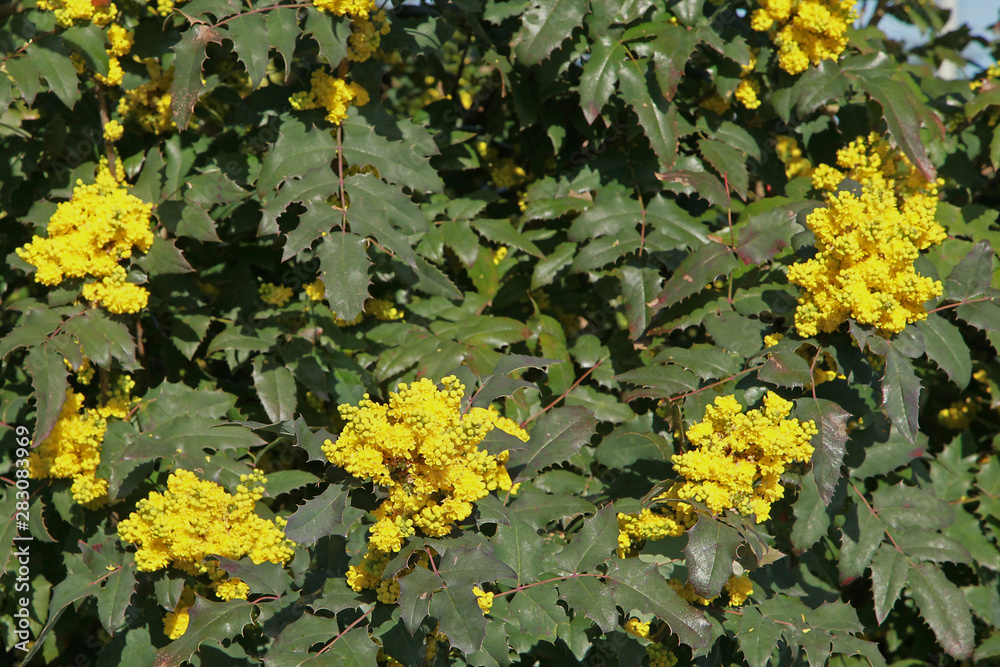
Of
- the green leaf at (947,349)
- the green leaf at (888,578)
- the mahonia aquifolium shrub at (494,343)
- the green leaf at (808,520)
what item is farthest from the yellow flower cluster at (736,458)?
the green leaf at (888,578)

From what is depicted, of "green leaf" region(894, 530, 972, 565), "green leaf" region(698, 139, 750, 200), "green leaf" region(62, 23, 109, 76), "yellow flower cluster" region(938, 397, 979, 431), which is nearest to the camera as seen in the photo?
"green leaf" region(62, 23, 109, 76)

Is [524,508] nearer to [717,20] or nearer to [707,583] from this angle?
[707,583]

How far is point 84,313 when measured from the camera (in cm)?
228

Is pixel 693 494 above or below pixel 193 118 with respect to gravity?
below

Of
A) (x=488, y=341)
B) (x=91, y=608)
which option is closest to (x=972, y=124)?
(x=488, y=341)

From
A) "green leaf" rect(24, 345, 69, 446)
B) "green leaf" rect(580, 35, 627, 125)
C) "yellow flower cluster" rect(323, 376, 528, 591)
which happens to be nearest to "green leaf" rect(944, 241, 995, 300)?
"green leaf" rect(580, 35, 627, 125)

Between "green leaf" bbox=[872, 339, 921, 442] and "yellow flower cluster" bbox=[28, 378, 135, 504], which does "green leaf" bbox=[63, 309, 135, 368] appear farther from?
"green leaf" bbox=[872, 339, 921, 442]

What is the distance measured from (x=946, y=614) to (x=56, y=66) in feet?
10.1

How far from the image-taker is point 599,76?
8.23 feet

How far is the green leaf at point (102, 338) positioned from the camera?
217 cm

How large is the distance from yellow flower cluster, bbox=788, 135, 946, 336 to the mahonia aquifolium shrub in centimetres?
1

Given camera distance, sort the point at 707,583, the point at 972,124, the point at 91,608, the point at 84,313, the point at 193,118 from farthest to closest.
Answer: the point at 972,124 → the point at 193,118 → the point at 91,608 → the point at 84,313 → the point at 707,583

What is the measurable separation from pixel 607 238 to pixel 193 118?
1.45 meters

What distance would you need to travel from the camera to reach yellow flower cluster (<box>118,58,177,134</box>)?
8.53 feet
